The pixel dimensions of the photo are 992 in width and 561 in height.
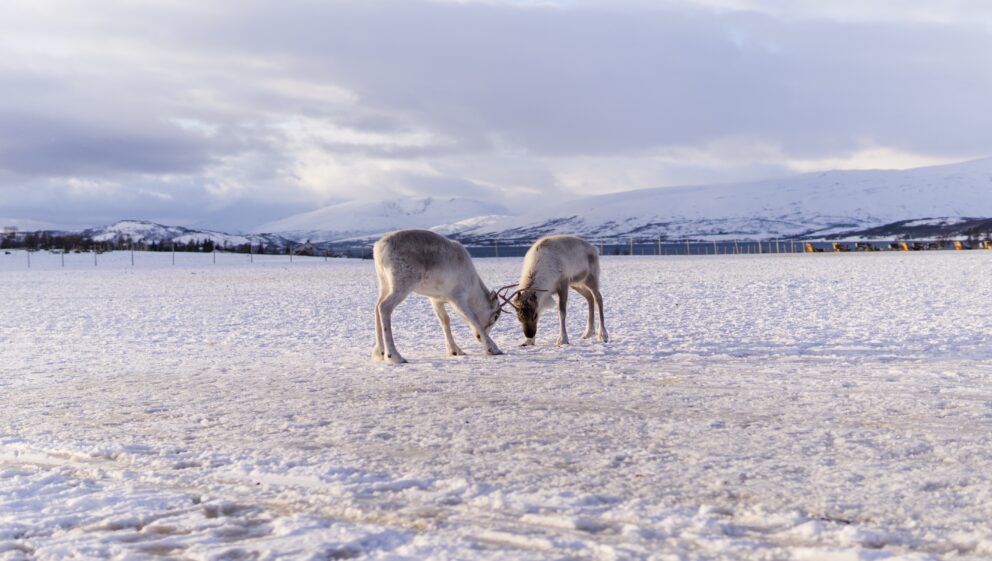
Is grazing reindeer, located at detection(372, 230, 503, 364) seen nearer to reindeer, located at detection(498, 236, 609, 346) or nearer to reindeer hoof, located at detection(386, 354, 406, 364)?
reindeer hoof, located at detection(386, 354, 406, 364)

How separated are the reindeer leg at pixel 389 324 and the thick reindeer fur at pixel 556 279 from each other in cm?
274

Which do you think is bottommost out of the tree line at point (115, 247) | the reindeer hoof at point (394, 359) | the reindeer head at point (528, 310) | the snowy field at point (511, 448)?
the snowy field at point (511, 448)

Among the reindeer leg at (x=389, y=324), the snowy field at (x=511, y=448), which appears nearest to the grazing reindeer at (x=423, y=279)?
the reindeer leg at (x=389, y=324)

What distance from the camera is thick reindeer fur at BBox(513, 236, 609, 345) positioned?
13586 millimetres

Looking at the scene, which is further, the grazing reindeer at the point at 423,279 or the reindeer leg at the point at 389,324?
the grazing reindeer at the point at 423,279

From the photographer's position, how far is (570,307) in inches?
804

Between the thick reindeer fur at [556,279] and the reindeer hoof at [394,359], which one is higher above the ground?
the thick reindeer fur at [556,279]

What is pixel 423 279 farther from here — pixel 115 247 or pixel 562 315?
pixel 115 247

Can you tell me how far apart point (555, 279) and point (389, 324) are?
12.8 feet

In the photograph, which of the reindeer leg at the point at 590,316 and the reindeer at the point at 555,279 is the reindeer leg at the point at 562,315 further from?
the reindeer leg at the point at 590,316

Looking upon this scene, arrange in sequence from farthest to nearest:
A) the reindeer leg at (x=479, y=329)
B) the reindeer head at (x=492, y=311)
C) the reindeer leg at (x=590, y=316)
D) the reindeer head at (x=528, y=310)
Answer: the reindeer leg at (x=590, y=316) < the reindeer head at (x=528, y=310) < the reindeer head at (x=492, y=311) < the reindeer leg at (x=479, y=329)

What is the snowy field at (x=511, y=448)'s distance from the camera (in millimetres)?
4492

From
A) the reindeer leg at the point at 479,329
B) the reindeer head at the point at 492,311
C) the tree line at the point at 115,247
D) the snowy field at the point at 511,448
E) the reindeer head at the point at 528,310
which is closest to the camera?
the snowy field at the point at 511,448

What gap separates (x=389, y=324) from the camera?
445 inches
